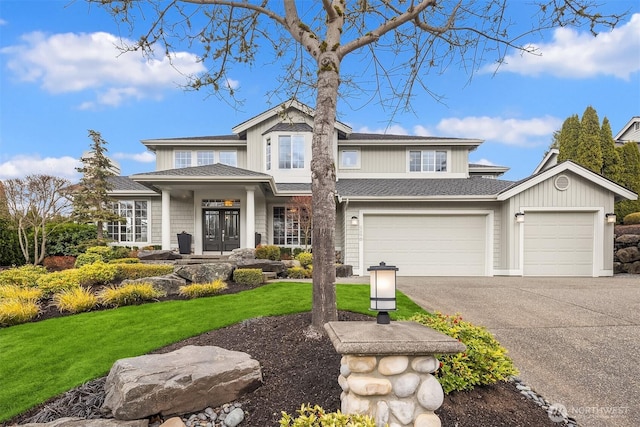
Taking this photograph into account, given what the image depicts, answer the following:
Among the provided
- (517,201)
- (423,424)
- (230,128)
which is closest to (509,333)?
(423,424)

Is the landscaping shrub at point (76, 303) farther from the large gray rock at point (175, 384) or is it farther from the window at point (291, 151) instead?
the window at point (291, 151)

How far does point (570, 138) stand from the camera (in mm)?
15562

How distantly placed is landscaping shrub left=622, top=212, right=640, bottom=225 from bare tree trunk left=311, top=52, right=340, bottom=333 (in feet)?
49.4

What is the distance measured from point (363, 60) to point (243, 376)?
5000 millimetres

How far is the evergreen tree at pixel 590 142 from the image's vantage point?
14789mm

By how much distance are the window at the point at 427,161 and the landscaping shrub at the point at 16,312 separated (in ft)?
46.0

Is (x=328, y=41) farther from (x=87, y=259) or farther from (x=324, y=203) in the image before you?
(x=87, y=259)

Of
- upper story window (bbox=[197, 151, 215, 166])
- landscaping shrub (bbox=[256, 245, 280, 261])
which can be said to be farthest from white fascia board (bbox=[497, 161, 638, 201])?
upper story window (bbox=[197, 151, 215, 166])

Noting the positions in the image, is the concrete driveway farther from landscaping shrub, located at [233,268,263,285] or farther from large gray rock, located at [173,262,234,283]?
large gray rock, located at [173,262,234,283]

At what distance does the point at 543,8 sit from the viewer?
15.4 feet

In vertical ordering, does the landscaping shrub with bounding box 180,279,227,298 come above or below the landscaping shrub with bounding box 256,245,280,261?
below

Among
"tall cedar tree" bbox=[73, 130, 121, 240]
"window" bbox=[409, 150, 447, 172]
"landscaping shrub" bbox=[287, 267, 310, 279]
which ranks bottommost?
"landscaping shrub" bbox=[287, 267, 310, 279]

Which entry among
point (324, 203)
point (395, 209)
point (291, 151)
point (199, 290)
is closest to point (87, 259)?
point (199, 290)

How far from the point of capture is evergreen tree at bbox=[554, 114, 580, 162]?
15360 mm
